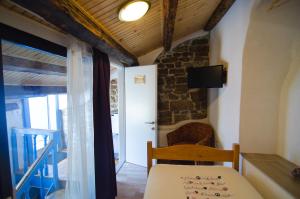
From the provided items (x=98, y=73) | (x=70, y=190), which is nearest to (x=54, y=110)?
(x=98, y=73)

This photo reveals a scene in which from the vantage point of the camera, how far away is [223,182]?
115 centimetres

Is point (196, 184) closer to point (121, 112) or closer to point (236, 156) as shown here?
point (236, 156)

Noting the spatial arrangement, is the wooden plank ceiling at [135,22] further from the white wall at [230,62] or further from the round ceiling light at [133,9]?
the white wall at [230,62]

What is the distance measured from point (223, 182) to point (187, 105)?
2295mm

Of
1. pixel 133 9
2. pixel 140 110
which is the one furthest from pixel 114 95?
pixel 133 9

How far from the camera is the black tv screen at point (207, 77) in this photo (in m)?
2.31

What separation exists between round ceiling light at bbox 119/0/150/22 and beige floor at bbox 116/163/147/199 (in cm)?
234

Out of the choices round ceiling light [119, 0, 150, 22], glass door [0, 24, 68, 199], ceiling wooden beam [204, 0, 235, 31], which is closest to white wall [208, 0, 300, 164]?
ceiling wooden beam [204, 0, 235, 31]

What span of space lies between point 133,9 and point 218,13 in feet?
4.98

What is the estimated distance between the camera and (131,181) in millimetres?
2680

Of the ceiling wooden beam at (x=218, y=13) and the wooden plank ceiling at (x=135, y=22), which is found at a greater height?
the ceiling wooden beam at (x=218, y=13)

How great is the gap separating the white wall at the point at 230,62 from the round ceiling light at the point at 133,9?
1.06 m

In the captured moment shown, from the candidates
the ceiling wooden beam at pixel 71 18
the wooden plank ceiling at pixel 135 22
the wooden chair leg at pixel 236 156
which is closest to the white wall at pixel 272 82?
the wooden chair leg at pixel 236 156

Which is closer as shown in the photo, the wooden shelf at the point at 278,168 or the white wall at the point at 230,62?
the wooden shelf at the point at 278,168
